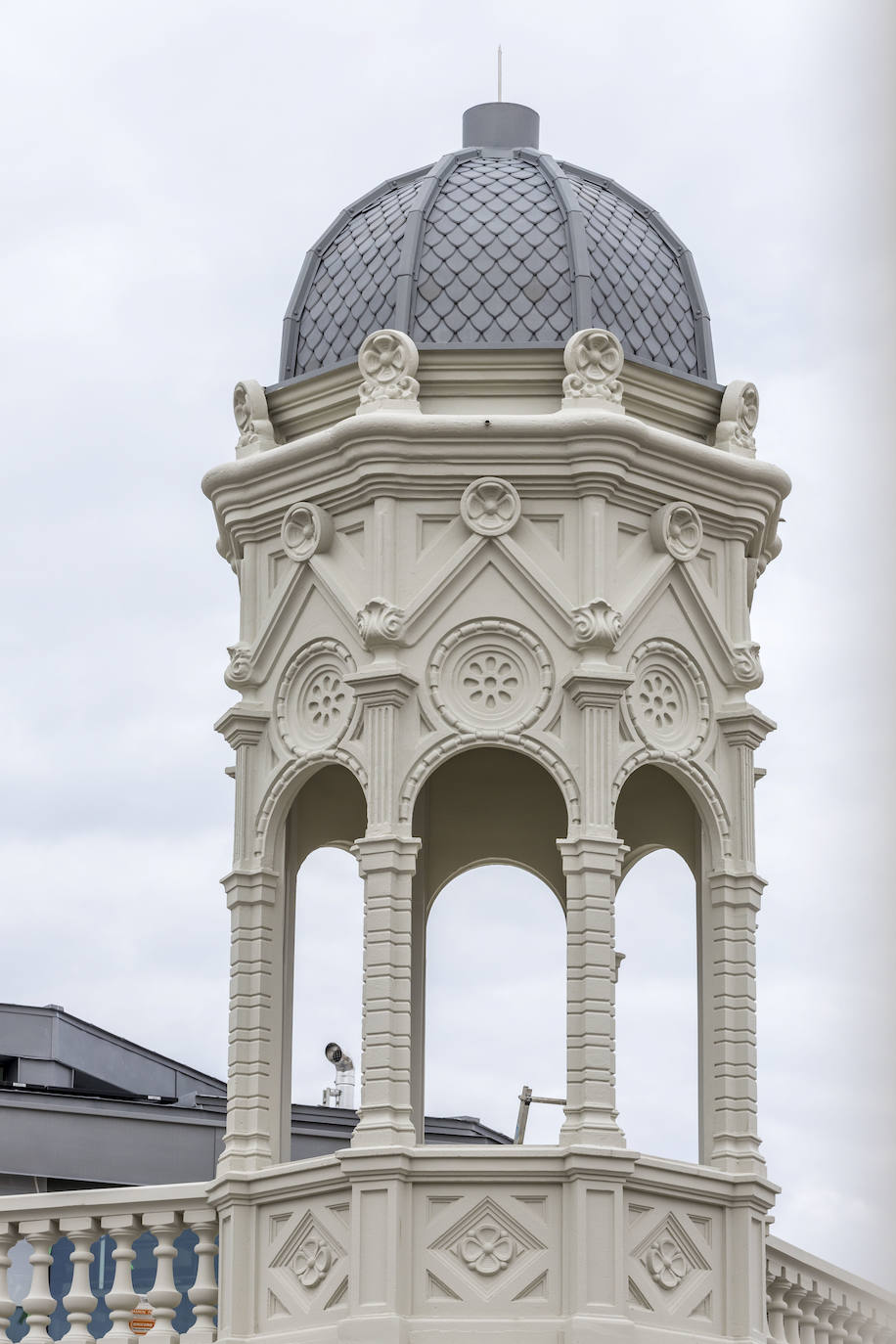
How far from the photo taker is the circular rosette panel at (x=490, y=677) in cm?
1911

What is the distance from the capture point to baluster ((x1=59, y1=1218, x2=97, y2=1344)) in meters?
18.7

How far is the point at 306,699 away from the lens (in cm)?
1981

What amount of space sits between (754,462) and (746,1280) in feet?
19.5

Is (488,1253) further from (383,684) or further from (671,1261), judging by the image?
(383,684)

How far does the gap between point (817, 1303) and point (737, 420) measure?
6550 millimetres

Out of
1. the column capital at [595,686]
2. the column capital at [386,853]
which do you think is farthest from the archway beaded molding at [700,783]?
the column capital at [386,853]

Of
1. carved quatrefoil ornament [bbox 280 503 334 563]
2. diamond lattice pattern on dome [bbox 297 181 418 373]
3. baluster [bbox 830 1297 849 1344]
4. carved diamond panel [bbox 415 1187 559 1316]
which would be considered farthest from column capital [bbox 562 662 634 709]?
baluster [bbox 830 1297 849 1344]

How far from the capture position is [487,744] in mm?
19094

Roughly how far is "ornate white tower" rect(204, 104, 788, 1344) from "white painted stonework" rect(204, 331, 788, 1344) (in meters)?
0.02

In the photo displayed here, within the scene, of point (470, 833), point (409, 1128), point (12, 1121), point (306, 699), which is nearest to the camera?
point (409, 1128)

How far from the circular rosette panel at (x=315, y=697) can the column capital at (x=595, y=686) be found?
1.58 meters

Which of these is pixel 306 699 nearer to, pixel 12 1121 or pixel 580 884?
pixel 580 884

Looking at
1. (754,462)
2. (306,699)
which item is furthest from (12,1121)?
(754,462)

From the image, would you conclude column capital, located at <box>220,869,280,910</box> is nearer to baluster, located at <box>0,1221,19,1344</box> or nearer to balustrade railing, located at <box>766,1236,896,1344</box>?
baluster, located at <box>0,1221,19,1344</box>
